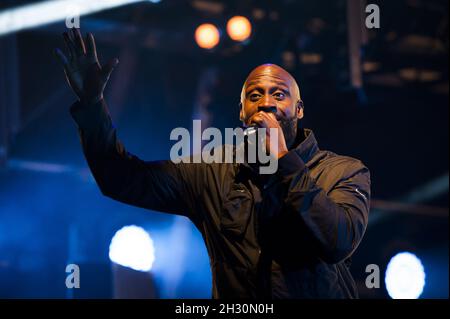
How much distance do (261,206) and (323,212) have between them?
0.28 m

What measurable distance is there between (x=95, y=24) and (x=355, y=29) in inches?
85.7

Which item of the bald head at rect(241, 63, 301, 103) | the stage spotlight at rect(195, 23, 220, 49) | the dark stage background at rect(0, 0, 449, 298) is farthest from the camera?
the stage spotlight at rect(195, 23, 220, 49)

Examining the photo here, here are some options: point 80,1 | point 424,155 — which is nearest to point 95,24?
point 80,1

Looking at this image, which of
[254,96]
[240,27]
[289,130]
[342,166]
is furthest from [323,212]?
[240,27]

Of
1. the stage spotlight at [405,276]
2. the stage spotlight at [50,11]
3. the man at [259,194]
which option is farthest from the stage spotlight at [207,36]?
the man at [259,194]

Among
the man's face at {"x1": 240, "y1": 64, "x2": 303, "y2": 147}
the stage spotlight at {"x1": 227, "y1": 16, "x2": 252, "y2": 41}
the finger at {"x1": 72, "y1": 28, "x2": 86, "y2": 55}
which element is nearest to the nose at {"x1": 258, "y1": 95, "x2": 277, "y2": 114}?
the man's face at {"x1": 240, "y1": 64, "x2": 303, "y2": 147}

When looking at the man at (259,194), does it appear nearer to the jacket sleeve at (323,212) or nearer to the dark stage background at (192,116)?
the jacket sleeve at (323,212)

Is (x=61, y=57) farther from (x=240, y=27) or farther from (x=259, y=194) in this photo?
(x=240, y=27)

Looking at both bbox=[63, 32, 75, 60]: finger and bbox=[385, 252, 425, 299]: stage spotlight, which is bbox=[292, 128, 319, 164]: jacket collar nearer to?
bbox=[63, 32, 75, 60]: finger

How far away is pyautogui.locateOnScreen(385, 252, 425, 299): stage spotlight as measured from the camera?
5.66 meters

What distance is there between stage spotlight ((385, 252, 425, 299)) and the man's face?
3454 millimetres

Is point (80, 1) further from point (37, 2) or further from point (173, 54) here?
point (173, 54)

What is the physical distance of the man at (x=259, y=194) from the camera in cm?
212
